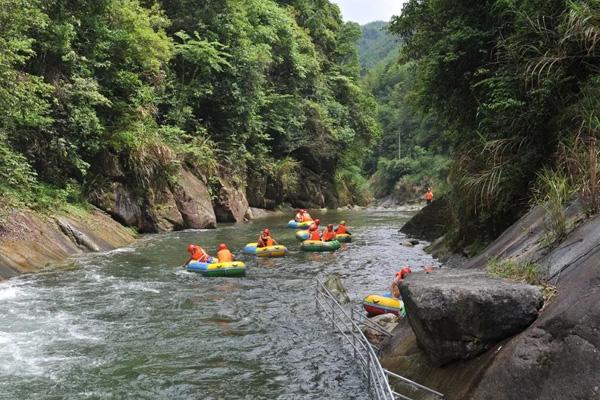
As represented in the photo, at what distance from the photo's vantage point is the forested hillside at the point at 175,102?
49.9 ft

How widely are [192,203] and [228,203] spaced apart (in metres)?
3.77

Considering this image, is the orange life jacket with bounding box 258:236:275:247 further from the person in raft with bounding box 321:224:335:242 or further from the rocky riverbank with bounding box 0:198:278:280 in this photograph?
the rocky riverbank with bounding box 0:198:278:280

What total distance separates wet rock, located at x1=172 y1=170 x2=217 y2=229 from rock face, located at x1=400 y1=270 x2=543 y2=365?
696 inches

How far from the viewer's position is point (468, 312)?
439 cm

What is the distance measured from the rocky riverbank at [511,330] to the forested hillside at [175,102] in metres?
10.2

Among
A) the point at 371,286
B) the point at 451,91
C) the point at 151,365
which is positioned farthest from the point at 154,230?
the point at 151,365

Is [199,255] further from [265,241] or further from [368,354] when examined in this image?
[368,354]

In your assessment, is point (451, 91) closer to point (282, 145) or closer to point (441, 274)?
point (441, 274)

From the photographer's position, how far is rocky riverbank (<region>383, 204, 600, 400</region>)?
11.9 ft

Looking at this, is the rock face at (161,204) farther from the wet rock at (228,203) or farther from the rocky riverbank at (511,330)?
the rocky riverbank at (511,330)

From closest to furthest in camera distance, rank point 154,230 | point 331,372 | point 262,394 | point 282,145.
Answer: point 262,394 < point 331,372 < point 154,230 < point 282,145

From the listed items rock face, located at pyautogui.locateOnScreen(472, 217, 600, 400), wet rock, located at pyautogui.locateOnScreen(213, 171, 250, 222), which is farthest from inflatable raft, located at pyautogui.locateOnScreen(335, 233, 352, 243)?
rock face, located at pyautogui.locateOnScreen(472, 217, 600, 400)

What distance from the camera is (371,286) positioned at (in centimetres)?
1166

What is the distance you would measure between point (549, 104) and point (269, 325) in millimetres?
5319
